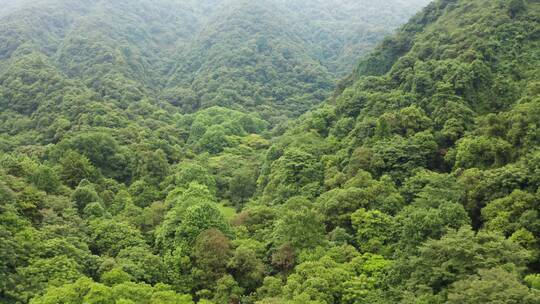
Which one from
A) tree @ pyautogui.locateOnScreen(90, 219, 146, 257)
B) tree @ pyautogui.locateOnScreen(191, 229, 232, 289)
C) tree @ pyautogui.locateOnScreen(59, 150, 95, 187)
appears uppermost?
tree @ pyautogui.locateOnScreen(191, 229, 232, 289)

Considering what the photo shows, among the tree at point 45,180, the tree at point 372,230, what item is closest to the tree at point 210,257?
the tree at point 372,230

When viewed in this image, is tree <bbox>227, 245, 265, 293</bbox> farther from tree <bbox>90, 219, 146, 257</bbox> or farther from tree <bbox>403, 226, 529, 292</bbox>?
tree <bbox>403, 226, 529, 292</bbox>

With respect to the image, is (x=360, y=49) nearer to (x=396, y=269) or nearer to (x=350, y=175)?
(x=350, y=175)

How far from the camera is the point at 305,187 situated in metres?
53.8

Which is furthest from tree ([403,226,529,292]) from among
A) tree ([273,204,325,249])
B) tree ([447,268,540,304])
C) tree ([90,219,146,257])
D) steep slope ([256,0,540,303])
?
tree ([90,219,146,257])

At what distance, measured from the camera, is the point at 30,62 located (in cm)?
10838

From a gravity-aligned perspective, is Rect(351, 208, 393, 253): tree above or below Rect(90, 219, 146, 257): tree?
above

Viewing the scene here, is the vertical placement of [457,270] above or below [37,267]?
above

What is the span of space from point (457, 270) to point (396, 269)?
14.6 ft

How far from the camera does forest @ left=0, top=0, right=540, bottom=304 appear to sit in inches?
1254

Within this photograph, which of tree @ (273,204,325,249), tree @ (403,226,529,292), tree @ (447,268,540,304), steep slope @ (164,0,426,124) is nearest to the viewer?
tree @ (447,268,540,304)

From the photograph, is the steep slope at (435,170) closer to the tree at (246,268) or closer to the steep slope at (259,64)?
the tree at (246,268)

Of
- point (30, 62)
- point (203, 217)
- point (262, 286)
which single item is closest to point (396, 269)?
point (262, 286)

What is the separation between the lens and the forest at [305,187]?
3186 centimetres
